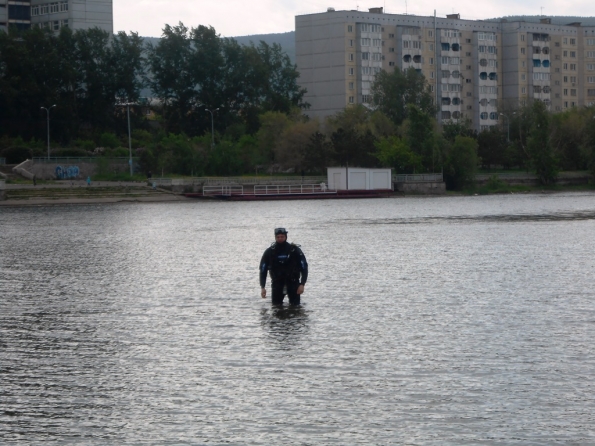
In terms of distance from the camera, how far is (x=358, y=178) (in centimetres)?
12075

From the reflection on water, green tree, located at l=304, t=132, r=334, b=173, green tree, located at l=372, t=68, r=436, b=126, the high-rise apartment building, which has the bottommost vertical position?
the reflection on water

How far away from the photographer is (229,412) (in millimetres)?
13945

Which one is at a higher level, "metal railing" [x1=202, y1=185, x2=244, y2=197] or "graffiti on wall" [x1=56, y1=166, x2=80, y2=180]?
"graffiti on wall" [x1=56, y1=166, x2=80, y2=180]

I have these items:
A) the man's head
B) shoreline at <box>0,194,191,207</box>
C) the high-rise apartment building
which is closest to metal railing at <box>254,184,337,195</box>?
shoreline at <box>0,194,191,207</box>

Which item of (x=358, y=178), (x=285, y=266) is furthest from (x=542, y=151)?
(x=285, y=266)

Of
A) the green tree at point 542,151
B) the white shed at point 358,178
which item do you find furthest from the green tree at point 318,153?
the green tree at point 542,151

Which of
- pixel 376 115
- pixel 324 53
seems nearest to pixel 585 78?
pixel 324 53

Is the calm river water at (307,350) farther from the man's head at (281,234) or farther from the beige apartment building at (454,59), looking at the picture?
the beige apartment building at (454,59)

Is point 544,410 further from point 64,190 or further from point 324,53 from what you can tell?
point 324,53

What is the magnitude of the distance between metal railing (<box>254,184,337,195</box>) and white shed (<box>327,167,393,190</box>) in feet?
5.56

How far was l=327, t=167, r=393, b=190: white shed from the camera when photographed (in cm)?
12012

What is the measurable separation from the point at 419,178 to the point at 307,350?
105911mm

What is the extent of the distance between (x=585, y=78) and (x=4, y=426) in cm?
19264

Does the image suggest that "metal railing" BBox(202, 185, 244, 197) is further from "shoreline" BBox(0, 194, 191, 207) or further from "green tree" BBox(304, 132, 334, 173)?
"green tree" BBox(304, 132, 334, 173)
